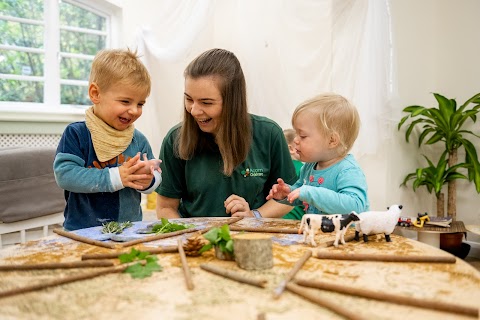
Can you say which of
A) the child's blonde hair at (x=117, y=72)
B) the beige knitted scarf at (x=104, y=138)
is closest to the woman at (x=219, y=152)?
the child's blonde hair at (x=117, y=72)

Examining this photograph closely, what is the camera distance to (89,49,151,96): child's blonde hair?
2.27m

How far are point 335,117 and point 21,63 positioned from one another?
4.99 m

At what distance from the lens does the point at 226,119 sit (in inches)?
98.5

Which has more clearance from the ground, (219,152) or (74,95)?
(74,95)

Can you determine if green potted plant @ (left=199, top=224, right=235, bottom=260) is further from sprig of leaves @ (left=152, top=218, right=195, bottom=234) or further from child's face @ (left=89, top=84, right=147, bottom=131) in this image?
child's face @ (left=89, top=84, right=147, bottom=131)

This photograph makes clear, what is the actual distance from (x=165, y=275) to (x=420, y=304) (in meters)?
0.65

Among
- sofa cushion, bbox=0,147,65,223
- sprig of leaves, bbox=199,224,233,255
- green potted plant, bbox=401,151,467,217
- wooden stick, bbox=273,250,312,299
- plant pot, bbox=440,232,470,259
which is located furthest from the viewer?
green potted plant, bbox=401,151,467,217

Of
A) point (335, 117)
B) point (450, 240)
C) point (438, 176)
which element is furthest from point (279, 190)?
point (438, 176)

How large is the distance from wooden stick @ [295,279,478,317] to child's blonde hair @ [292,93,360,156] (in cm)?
115

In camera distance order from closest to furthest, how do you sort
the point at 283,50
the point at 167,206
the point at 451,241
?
the point at 167,206 → the point at 451,241 → the point at 283,50

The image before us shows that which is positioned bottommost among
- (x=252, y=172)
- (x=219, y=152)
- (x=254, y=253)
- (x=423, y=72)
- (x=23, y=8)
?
(x=254, y=253)

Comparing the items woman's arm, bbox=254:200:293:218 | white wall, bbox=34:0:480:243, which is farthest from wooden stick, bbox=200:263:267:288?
white wall, bbox=34:0:480:243

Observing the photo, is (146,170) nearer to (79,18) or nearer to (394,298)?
(394,298)

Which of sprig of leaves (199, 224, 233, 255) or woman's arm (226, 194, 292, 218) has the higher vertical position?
sprig of leaves (199, 224, 233, 255)
